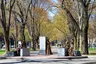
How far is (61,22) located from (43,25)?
11012mm

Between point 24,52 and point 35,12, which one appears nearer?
point 24,52

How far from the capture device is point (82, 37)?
36.0 metres

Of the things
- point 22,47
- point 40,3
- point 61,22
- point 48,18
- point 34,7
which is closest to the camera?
point 22,47

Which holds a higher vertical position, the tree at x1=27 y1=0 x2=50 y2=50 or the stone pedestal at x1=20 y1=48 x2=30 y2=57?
the tree at x1=27 y1=0 x2=50 y2=50

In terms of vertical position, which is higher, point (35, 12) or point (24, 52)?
point (35, 12)

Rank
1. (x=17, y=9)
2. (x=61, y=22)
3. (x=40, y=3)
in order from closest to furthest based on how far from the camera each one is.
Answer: (x=17, y=9), (x=40, y=3), (x=61, y=22)

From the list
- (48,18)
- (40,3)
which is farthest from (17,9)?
(48,18)

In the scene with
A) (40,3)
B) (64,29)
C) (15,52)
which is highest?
(40,3)

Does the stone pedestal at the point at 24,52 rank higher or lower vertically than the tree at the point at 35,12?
lower

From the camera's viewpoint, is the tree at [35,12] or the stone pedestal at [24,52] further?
the tree at [35,12]

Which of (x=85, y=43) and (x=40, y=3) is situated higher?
(x=40, y=3)

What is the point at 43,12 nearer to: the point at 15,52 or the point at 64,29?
the point at 64,29

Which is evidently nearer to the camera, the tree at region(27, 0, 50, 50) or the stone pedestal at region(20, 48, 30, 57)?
the stone pedestal at region(20, 48, 30, 57)

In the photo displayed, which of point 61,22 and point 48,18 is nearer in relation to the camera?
point 61,22
